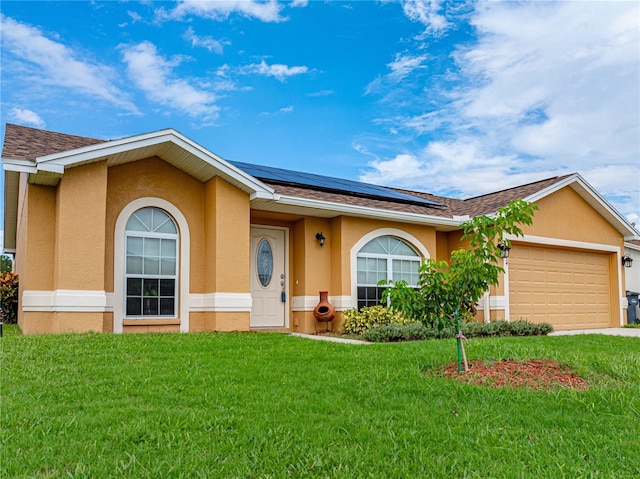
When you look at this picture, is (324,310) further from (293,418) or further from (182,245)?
(293,418)

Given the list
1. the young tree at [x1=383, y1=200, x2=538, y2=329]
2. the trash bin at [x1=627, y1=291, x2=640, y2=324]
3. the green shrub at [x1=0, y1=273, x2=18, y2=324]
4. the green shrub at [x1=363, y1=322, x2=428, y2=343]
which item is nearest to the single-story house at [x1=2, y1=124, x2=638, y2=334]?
the green shrub at [x1=363, y1=322, x2=428, y2=343]

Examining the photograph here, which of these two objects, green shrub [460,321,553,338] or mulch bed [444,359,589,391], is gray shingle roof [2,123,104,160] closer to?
mulch bed [444,359,589,391]

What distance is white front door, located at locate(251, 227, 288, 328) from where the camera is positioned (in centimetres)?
1247

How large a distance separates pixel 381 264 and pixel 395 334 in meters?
3.20

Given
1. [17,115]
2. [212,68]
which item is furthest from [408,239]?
[17,115]

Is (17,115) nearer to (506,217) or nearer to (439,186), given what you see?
(506,217)

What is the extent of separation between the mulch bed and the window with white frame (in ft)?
20.2

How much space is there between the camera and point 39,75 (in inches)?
436

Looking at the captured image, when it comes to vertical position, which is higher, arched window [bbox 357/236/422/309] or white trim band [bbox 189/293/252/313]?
arched window [bbox 357/236/422/309]

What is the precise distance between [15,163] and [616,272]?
55.9 ft

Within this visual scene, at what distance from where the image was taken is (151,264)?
1034cm

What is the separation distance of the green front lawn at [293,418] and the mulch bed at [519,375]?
0.24 metres

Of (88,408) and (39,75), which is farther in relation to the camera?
(39,75)

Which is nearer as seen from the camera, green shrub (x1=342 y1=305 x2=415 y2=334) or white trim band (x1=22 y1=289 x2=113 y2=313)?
white trim band (x1=22 y1=289 x2=113 y2=313)
